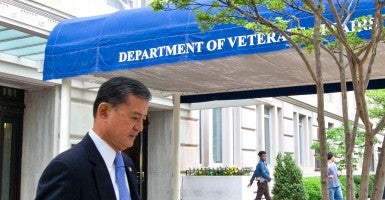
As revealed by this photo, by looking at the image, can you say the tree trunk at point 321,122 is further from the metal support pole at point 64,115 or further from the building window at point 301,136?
the building window at point 301,136

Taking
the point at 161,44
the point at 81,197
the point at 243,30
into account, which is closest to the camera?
the point at 81,197

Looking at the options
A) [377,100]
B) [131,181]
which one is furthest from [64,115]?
[377,100]

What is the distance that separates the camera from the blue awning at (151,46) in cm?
834

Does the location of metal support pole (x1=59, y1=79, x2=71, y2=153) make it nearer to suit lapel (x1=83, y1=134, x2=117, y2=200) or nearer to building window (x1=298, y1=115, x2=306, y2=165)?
suit lapel (x1=83, y1=134, x2=117, y2=200)

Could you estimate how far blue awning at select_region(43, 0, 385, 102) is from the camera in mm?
8344

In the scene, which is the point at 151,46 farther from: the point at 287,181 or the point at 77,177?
the point at 287,181

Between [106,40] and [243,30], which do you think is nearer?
[243,30]

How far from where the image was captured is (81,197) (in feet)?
7.78

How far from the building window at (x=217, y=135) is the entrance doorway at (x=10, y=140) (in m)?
7.65

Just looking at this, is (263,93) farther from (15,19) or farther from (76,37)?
(15,19)

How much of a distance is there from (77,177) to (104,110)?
338 millimetres

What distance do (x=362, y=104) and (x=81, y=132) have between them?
8740 mm

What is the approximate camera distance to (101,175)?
2457 mm

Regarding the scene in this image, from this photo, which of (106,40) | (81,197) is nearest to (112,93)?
(81,197)
